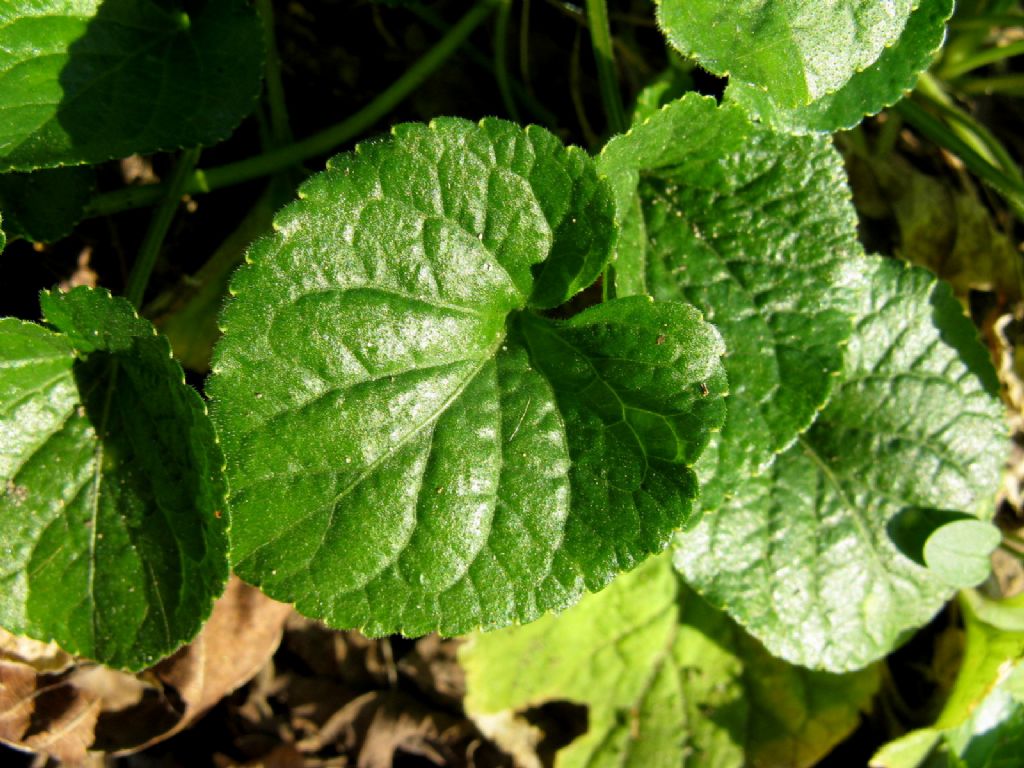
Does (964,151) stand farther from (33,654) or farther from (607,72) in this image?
(33,654)

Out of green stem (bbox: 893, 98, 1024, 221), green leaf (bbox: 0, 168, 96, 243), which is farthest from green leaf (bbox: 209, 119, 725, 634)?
green stem (bbox: 893, 98, 1024, 221)

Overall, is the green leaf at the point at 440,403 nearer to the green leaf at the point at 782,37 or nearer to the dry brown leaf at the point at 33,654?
the green leaf at the point at 782,37

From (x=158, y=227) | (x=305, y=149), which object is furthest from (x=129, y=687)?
(x=305, y=149)

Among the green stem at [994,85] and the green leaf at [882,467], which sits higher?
the green stem at [994,85]

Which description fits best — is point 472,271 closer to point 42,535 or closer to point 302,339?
point 302,339

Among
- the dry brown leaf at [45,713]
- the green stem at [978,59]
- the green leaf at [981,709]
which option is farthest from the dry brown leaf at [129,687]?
the green stem at [978,59]

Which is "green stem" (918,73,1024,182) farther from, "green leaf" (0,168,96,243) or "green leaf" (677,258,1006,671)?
"green leaf" (0,168,96,243)
